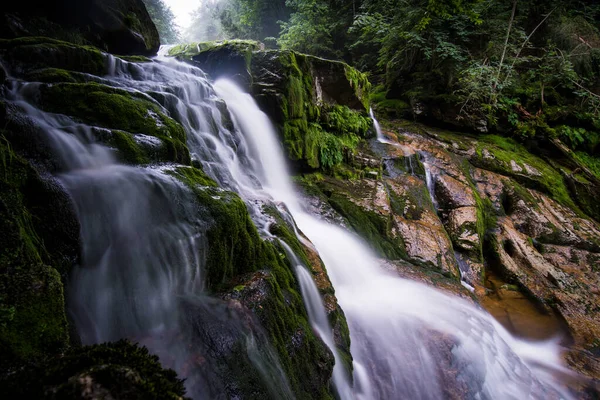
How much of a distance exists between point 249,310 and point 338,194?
5.25 m

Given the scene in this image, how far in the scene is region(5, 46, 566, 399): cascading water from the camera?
223 centimetres

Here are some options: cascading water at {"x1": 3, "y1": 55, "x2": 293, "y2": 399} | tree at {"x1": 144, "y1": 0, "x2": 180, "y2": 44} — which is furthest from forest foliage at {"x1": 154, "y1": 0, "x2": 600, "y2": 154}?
tree at {"x1": 144, "y1": 0, "x2": 180, "y2": 44}

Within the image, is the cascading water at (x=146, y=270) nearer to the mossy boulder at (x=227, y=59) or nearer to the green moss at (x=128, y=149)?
the green moss at (x=128, y=149)

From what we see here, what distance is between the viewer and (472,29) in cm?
1191

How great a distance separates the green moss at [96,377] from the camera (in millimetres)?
979

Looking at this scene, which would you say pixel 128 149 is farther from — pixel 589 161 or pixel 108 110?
pixel 589 161

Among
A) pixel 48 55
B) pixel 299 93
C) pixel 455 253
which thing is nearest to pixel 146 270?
pixel 48 55

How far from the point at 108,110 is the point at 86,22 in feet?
19.8

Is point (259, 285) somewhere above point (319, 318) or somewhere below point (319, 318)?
above

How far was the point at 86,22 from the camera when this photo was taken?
7.56 meters

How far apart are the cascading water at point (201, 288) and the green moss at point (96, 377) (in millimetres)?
925

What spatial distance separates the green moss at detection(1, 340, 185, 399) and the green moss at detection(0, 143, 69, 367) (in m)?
0.24

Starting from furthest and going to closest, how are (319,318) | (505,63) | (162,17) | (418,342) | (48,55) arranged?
(162,17), (505,63), (48,55), (418,342), (319,318)

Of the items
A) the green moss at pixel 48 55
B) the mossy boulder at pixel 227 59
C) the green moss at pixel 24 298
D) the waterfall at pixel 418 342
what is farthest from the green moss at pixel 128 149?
the mossy boulder at pixel 227 59
